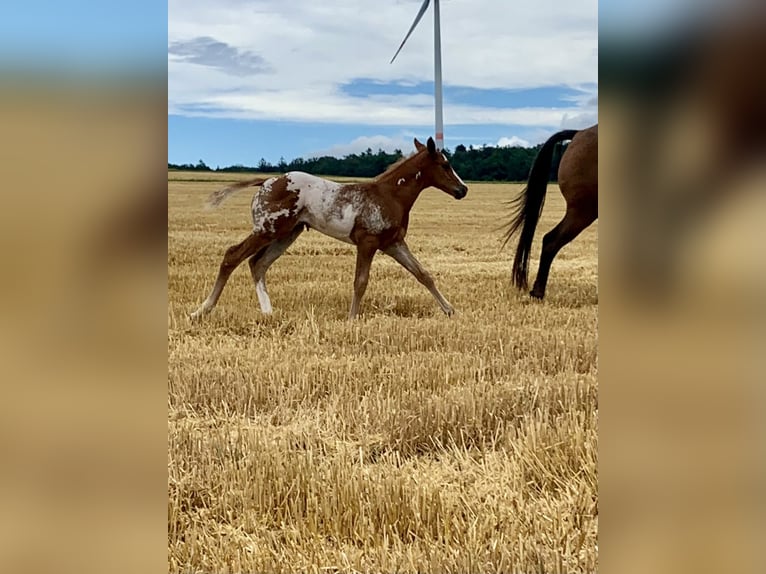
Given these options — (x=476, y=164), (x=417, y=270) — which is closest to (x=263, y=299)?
(x=417, y=270)

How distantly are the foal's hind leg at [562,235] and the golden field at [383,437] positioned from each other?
34 centimetres

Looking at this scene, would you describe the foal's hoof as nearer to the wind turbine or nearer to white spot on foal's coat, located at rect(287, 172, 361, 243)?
white spot on foal's coat, located at rect(287, 172, 361, 243)

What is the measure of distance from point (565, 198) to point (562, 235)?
0.51m

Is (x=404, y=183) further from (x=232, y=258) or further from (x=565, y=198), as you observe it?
(x=565, y=198)

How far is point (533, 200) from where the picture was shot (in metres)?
7.98

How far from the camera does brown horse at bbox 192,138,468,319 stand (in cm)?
660
